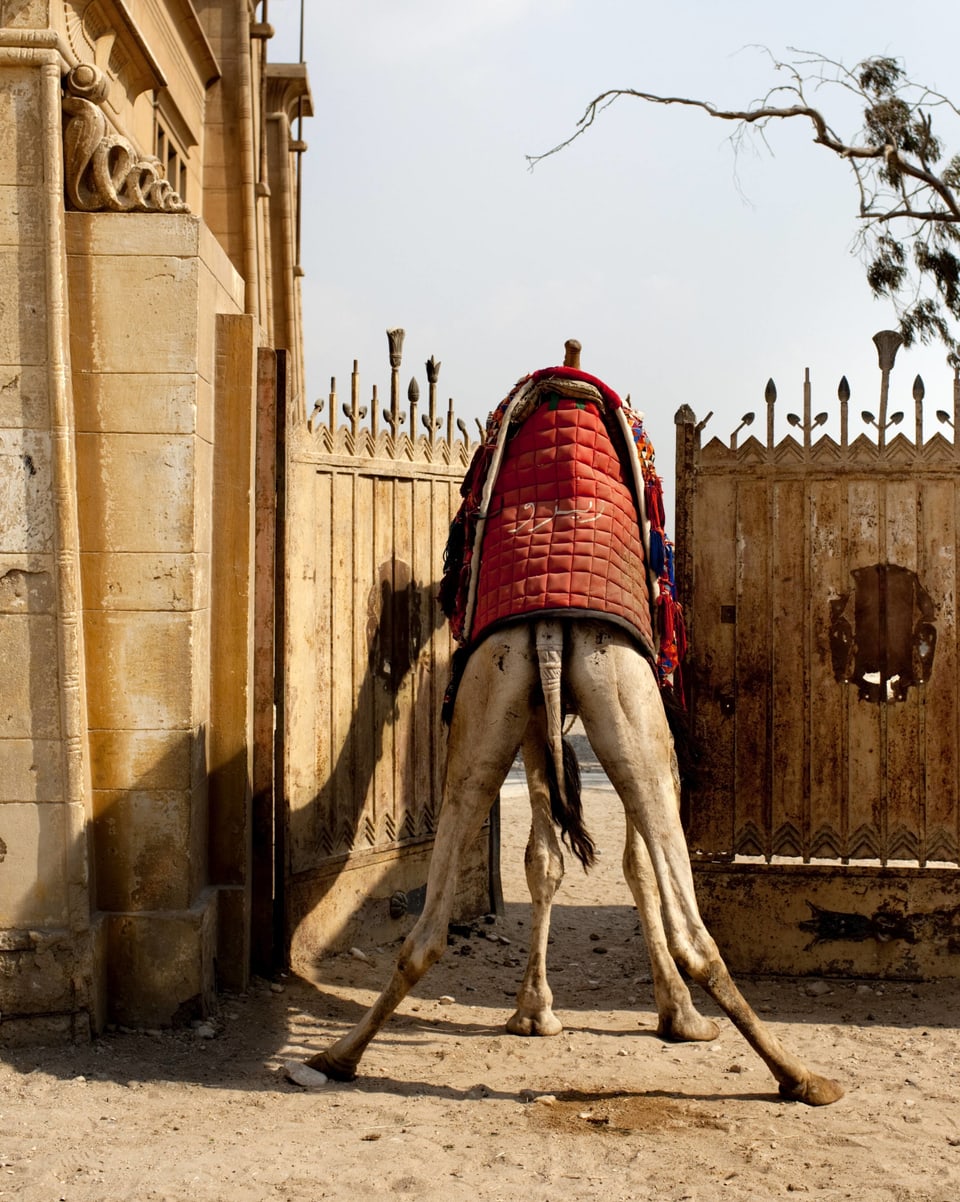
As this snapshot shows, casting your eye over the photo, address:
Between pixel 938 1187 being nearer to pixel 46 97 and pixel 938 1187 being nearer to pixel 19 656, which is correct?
pixel 19 656

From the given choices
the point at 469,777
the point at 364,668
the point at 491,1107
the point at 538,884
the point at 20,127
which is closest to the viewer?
the point at 491,1107

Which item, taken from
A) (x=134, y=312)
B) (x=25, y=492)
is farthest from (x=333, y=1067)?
(x=134, y=312)

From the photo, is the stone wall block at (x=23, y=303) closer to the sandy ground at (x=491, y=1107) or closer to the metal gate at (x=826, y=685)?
the sandy ground at (x=491, y=1107)

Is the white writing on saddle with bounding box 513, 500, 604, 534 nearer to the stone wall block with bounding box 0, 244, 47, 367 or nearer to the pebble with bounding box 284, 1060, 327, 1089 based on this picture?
the stone wall block with bounding box 0, 244, 47, 367

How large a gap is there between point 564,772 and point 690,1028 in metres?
1.42

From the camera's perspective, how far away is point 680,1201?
12.6 feet

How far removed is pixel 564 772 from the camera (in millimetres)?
4859

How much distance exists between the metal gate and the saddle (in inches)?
41.0

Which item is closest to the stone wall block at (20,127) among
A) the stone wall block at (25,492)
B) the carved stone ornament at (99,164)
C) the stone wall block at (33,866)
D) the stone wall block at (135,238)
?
the carved stone ornament at (99,164)

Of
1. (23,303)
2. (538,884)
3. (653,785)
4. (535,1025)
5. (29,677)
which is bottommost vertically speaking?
(535,1025)

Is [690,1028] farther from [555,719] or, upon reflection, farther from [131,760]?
[131,760]

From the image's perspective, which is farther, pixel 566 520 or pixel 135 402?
pixel 135 402

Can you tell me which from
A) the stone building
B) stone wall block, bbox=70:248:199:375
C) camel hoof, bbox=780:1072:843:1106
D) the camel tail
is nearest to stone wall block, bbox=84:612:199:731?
the stone building

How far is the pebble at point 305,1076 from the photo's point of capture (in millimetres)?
4828
